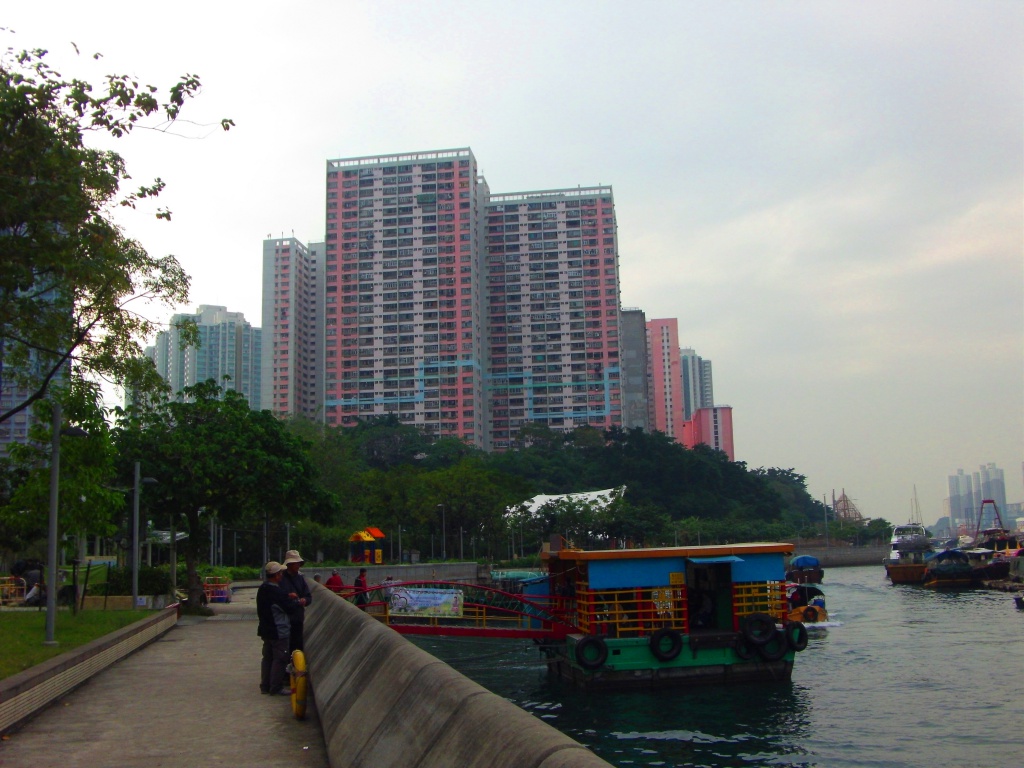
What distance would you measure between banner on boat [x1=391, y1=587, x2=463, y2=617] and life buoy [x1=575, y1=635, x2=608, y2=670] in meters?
7.41

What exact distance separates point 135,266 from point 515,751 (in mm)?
15620

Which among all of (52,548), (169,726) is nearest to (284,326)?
(52,548)

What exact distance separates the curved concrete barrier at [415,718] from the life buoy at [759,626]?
14775 mm

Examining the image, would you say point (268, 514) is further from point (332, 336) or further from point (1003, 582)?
point (332, 336)

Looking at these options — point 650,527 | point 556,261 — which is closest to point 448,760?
point 650,527

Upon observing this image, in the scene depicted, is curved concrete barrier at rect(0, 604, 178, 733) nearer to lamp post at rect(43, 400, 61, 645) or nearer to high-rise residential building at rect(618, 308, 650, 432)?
lamp post at rect(43, 400, 61, 645)

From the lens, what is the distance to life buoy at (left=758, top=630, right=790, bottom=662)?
21781mm

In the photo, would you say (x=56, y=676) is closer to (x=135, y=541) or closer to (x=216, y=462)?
(x=135, y=541)

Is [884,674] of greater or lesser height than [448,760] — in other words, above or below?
below

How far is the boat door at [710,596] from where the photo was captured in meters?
23.4

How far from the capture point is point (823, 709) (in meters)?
20.2

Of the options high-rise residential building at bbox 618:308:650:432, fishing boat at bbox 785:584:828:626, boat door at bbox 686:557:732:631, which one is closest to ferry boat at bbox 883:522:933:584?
fishing boat at bbox 785:584:828:626

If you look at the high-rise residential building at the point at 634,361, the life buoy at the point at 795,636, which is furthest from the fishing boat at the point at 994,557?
the high-rise residential building at the point at 634,361

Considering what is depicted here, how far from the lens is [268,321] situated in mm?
160250
